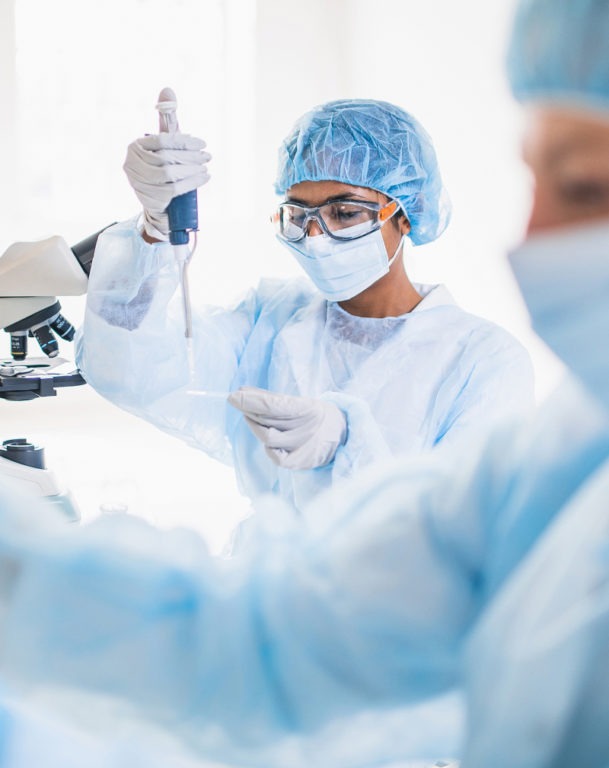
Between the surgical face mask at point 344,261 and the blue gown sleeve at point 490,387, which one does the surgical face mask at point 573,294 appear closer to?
the blue gown sleeve at point 490,387

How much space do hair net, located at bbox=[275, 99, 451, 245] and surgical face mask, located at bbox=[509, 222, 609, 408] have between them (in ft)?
3.26

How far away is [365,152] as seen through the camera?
148 cm

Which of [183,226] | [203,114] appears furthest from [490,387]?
[203,114]

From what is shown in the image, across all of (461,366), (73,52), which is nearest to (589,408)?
(461,366)

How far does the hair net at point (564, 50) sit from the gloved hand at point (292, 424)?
761mm

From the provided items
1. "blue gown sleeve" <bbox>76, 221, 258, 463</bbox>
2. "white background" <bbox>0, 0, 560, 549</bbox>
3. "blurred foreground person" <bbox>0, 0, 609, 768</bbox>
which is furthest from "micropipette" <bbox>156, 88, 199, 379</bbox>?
"white background" <bbox>0, 0, 560, 549</bbox>

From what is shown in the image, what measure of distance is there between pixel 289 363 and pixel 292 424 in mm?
263

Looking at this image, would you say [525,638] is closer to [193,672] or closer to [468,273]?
[193,672]

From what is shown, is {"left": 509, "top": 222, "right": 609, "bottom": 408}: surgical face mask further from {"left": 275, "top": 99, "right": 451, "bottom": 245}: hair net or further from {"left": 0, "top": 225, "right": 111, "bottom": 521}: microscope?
{"left": 0, "top": 225, "right": 111, "bottom": 521}: microscope

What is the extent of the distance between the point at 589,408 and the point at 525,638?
160 millimetres

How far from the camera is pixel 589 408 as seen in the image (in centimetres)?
54

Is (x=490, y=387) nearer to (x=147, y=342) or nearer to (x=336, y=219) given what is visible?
(x=336, y=219)

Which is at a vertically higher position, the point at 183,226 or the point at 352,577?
the point at 183,226

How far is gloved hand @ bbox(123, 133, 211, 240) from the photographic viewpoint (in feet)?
4.19
